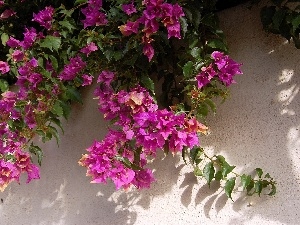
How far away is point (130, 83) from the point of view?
1.60 m

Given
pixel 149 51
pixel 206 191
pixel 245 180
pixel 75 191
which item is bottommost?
pixel 75 191

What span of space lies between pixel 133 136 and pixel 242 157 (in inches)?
15.5

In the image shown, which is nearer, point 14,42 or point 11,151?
point 11,151

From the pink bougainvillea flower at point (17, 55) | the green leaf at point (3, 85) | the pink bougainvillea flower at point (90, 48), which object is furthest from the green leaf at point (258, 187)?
the green leaf at point (3, 85)

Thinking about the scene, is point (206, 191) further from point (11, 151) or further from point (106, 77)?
point (11, 151)

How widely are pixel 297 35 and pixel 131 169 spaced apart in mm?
690

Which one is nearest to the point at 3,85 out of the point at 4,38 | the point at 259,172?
the point at 4,38

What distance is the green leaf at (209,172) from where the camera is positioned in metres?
1.55

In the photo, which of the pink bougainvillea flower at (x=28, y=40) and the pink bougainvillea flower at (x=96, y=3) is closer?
the pink bougainvillea flower at (x=96, y=3)

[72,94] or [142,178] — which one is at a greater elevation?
[72,94]

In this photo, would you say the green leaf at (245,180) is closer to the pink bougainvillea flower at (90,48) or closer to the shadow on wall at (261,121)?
the shadow on wall at (261,121)

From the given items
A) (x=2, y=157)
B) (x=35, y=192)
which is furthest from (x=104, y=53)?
(x=35, y=192)

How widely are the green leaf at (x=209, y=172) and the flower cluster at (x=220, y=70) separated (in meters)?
0.28

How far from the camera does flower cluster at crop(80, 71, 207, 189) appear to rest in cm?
138
